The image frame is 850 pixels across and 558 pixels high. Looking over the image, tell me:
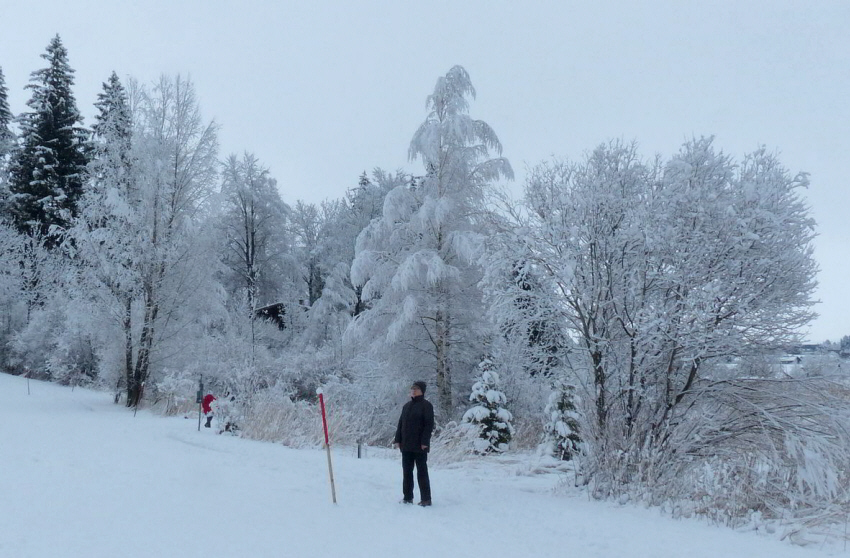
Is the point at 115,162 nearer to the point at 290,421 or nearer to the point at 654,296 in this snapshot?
the point at 290,421

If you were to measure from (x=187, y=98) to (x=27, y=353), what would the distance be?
1712cm

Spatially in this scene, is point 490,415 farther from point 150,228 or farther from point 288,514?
point 150,228

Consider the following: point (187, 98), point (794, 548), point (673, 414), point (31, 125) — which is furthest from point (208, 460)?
point (31, 125)

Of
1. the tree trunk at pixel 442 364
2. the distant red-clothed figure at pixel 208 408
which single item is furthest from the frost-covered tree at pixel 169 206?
the tree trunk at pixel 442 364

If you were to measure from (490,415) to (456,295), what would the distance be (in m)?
4.01

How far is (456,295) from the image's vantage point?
17.7 m

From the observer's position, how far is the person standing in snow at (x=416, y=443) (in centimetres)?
766

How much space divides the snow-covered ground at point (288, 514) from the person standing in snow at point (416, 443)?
0.31 meters

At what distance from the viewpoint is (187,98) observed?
21047mm

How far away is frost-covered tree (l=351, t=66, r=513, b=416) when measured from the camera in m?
17.5

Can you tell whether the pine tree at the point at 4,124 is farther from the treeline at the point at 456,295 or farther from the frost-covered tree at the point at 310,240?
the frost-covered tree at the point at 310,240

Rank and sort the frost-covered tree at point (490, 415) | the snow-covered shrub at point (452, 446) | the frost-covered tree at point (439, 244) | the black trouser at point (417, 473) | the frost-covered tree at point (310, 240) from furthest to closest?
1. the frost-covered tree at point (310, 240)
2. the frost-covered tree at point (439, 244)
3. the frost-covered tree at point (490, 415)
4. the snow-covered shrub at point (452, 446)
5. the black trouser at point (417, 473)

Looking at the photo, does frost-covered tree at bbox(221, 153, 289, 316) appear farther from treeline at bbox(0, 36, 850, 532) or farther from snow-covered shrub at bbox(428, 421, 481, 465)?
snow-covered shrub at bbox(428, 421, 481, 465)

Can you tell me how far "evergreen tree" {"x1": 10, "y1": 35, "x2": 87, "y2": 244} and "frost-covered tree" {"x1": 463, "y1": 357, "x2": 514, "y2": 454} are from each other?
3012 centimetres
